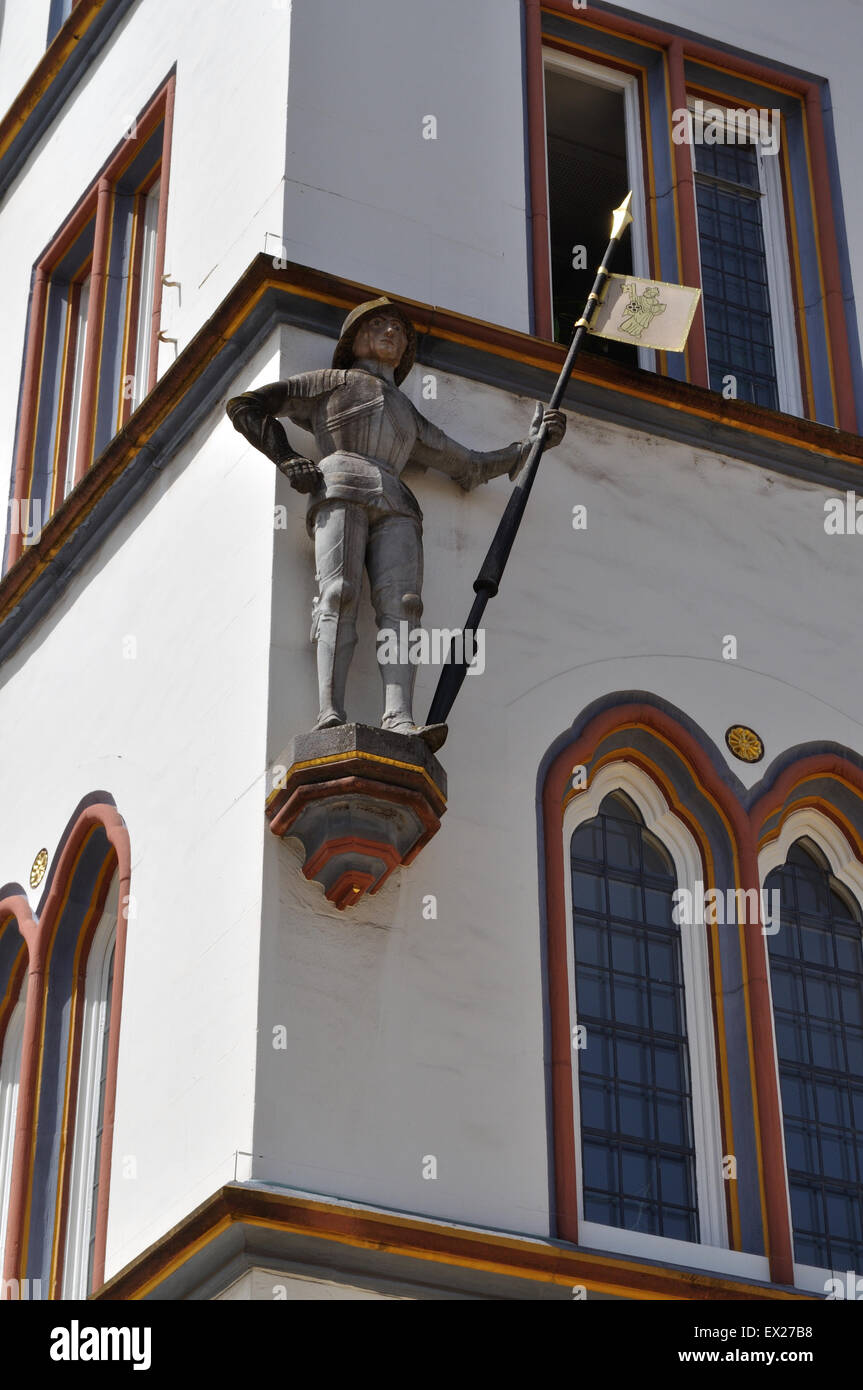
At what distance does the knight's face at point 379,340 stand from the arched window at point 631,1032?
2649 mm

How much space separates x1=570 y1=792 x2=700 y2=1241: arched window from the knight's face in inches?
104

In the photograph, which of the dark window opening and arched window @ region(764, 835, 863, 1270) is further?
the dark window opening

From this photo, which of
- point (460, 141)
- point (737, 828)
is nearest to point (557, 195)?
point (460, 141)

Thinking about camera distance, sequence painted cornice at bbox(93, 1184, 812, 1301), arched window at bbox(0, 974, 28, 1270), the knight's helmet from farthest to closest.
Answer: arched window at bbox(0, 974, 28, 1270), the knight's helmet, painted cornice at bbox(93, 1184, 812, 1301)

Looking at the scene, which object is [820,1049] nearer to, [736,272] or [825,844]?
[825,844]

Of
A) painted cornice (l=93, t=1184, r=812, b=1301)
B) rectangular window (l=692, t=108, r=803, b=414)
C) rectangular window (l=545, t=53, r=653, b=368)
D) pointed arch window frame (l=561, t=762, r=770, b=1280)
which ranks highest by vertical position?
rectangular window (l=545, t=53, r=653, b=368)

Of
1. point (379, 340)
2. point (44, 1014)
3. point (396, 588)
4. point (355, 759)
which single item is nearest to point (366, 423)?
point (379, 340)

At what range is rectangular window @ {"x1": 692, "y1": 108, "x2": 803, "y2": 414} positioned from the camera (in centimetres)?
1938

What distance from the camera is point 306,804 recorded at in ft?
48.0

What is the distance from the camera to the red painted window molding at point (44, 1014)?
16016 millimetres

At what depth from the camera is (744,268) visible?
19.8 m

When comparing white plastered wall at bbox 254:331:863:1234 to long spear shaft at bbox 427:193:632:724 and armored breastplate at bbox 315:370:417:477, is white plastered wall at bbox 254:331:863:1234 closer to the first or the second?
armored breastplate at bbox 315:370:417:477

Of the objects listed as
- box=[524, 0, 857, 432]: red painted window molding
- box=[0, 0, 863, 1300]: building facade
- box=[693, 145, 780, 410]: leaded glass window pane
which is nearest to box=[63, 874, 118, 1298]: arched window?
box=[0, 0, 863, 1300]: building facade

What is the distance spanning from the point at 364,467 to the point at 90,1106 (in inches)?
154
